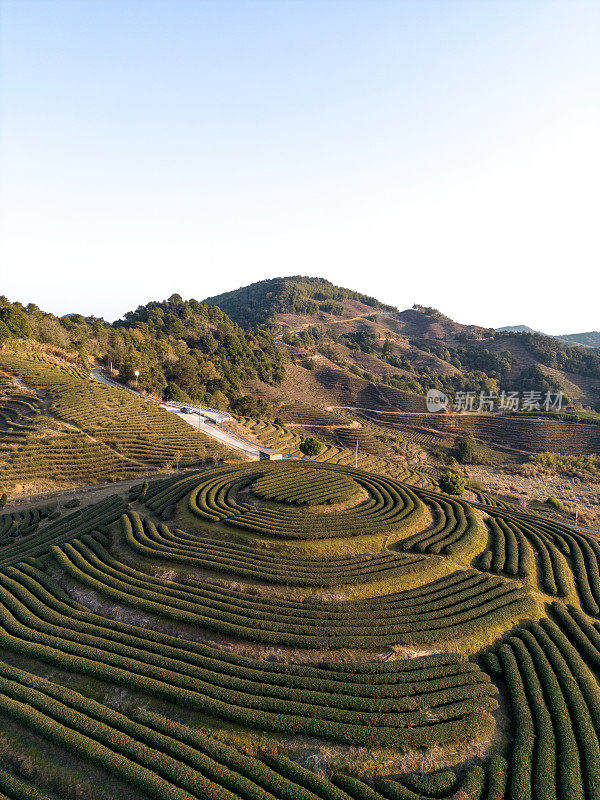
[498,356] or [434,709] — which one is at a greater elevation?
[498,356]

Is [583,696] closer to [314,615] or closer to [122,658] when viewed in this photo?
[314,615]

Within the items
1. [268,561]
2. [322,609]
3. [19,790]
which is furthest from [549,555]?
[19,790]

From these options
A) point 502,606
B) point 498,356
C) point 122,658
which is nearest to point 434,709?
point 502,606

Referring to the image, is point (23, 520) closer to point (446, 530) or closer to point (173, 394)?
point (446, 530)

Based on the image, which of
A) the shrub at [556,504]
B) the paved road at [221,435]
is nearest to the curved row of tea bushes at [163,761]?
the paved road at [221,435]

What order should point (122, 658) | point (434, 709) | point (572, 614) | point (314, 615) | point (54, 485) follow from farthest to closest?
1. point (54, 485)
2. point (572, 614)
3. point (314, 615)
4. point (122, 658)
5. point (434, 709)

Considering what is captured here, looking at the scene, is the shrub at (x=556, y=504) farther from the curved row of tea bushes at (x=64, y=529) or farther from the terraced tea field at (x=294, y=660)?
the curved row of tea bushes at (x=64, y=529)

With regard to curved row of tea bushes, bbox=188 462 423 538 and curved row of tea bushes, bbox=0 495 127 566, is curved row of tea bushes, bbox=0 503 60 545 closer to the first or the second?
curved row of tea bushes, bbox=0 495 127 566
